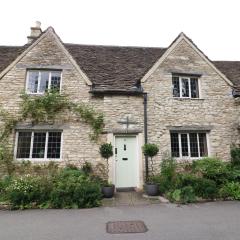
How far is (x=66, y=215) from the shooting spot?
694cm

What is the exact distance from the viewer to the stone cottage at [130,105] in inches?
435

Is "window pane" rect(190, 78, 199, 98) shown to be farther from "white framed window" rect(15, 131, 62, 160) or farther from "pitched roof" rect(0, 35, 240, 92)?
"white framed window" rect(15, 131, 62, 160)

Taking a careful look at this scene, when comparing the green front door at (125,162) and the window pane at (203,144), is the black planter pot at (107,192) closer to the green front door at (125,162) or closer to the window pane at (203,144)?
the green front door at (125,162)

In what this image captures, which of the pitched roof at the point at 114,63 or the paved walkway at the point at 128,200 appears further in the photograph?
the pitched roof at the point at 114,63

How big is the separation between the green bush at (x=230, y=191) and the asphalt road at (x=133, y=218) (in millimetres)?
580

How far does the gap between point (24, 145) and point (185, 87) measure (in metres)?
9.09

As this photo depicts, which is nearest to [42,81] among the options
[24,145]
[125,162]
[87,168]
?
[24,145]

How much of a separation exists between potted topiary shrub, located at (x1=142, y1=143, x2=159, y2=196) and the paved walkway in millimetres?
360

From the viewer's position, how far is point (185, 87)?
41.5ft

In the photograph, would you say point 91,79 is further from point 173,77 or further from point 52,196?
point 52,196

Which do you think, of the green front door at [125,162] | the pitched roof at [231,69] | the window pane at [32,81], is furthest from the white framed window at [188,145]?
the window pane at [32,81]

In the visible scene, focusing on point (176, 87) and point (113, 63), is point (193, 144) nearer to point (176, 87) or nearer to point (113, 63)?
point (176, 87)

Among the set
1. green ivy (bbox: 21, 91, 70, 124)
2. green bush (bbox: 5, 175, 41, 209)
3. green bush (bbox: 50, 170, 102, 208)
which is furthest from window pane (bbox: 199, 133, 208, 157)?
green bush (bbox: 5, 175, 41, 209)

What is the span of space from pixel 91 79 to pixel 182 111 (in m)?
5.22
